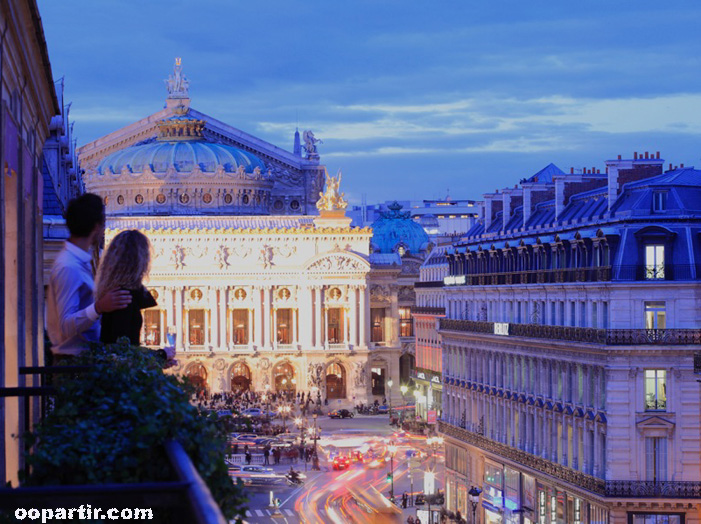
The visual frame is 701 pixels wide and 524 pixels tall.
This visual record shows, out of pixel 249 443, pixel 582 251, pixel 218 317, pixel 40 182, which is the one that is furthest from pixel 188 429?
pixel 218 317

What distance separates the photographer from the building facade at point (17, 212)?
16.2m

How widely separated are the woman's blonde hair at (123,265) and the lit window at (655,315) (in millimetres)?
40978

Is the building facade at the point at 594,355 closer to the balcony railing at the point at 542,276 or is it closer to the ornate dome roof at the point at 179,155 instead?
the balcony railing at the point at 542,276

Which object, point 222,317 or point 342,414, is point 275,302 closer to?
point 222,317

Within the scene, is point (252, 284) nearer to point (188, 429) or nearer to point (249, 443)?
Result: point (249, 443)

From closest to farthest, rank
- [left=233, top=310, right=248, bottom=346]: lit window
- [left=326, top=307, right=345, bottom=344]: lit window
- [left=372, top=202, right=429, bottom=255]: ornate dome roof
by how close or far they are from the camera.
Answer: [left=233, top=310, right=248, bottom=346]: lit window, [left=326, top=307, right=345, bottom=344]: lit window, [left=372, top=202, right=429, bottom=255]: ornate dome roof

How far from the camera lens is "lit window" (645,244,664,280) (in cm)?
5519

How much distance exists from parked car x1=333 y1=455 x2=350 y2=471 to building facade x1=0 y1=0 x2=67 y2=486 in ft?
267

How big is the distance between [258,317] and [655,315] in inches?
4105

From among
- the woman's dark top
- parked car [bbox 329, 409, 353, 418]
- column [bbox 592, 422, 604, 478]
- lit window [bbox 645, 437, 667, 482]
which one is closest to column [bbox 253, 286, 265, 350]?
parked car [bbox 329, 409, 353, 418]

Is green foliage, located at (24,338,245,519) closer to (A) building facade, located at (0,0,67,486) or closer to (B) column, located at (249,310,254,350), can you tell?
(A) building facade, located at (0,0,67,486)

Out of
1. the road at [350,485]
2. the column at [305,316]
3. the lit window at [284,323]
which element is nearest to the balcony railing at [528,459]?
the road at [350,485]

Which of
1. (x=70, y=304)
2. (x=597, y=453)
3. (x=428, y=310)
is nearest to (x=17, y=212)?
(x=70, y=304)

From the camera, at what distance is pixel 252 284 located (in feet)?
519
